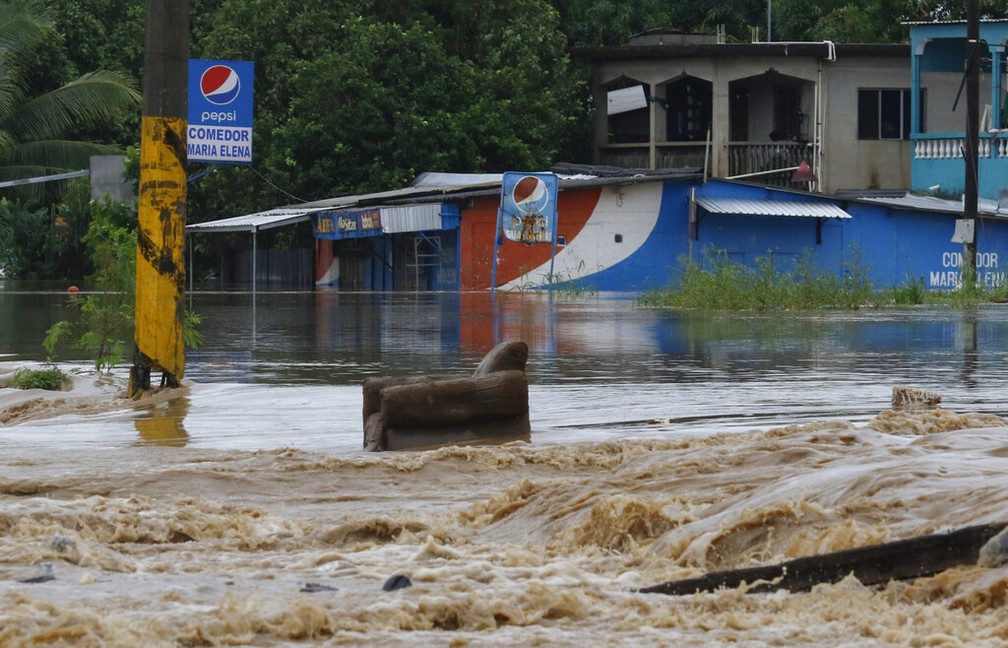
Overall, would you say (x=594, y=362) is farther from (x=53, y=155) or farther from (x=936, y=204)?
(x=53, y=155)

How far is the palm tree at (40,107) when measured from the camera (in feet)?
145

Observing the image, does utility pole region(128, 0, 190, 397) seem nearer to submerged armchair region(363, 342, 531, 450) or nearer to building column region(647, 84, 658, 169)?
submerged armchair region(363, 342, 531, 450)

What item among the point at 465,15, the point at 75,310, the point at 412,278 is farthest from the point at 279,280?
the point at 75,310

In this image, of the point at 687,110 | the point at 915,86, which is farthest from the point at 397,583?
the point at 687,110

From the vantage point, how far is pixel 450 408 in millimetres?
9133

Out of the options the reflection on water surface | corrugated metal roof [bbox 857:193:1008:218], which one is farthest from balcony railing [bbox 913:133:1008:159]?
the reflection on water surface

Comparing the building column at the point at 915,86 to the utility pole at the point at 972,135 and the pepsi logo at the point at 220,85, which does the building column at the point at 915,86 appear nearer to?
the utility pole at the point at 972,135

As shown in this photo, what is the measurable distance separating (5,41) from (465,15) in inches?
506

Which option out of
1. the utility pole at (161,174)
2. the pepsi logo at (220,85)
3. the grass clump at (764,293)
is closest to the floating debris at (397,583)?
the utility pole at (161,174)

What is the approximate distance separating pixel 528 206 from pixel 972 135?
1005 cm

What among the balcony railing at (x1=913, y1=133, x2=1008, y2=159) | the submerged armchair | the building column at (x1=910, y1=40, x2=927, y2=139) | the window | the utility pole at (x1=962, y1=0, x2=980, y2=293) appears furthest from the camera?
the window

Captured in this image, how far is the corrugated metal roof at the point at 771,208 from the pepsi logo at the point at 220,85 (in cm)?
1617

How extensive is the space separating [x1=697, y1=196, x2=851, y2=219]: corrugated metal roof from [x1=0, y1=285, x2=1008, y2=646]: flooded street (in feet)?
80.6

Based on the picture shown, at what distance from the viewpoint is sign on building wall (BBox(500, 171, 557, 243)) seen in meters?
36.4
